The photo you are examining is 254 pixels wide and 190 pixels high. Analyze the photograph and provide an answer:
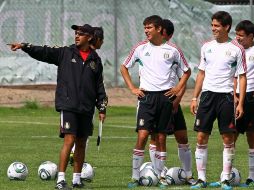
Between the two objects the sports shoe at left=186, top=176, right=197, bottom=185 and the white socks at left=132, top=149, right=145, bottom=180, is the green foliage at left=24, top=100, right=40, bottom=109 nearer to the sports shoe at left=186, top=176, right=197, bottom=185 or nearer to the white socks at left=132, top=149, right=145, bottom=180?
the sports shoe at left=186, top=176, right=197, bottom=185

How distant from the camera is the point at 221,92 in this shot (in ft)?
44.8

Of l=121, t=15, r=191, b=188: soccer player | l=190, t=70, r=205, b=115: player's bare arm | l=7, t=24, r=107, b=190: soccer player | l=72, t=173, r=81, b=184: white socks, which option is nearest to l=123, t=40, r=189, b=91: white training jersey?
l=121, t=15, r=191, b=188: soccer player

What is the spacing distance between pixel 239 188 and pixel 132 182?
4.49ft

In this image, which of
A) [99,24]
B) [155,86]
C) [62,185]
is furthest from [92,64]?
[99,24]

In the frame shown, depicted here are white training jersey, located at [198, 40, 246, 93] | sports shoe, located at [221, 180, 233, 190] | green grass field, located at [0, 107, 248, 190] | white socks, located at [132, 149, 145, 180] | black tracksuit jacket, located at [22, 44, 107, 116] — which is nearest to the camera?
sports shoe, located at [221, 180, 233, 190]

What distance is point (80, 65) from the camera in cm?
1354

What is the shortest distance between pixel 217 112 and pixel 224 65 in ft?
1.97

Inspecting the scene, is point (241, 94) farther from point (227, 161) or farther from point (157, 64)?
point (157, 64)

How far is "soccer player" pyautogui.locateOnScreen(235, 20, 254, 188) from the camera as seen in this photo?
567 inches

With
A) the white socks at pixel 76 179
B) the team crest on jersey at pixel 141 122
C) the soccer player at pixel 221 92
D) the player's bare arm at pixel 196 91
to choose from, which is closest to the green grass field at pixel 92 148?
the white socks at pixel 76 179

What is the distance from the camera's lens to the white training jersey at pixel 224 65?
1367cm

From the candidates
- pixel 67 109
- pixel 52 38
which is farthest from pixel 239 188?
pixel 52 38

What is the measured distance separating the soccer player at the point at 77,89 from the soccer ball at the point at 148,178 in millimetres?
816

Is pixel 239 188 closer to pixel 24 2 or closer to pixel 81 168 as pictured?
pixel 81 168
